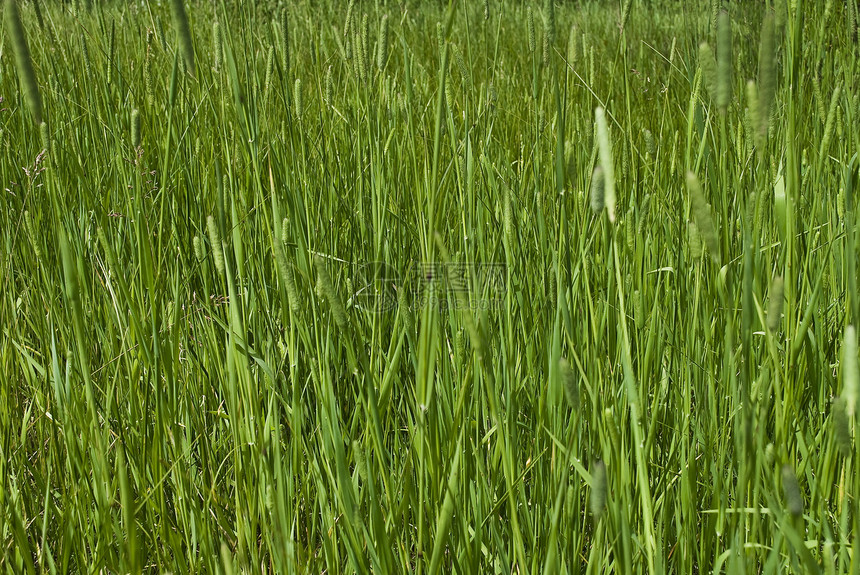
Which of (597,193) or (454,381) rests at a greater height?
(597,193)

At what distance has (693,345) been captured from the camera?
3.05 ft

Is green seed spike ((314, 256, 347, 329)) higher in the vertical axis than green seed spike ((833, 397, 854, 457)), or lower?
higher

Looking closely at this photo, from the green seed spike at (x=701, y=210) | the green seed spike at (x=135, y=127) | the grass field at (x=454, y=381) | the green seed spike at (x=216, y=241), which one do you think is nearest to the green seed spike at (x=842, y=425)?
the grass field at (x=454, y=381)

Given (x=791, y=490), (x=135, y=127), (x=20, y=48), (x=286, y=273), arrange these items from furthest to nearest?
(x=135, y=127)
(x=286, y=273)
(x=20, y=48)
(x=791, y=490)

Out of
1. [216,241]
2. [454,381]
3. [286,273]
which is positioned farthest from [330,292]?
[454,381]

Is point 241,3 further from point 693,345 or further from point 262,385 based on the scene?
point 693,345

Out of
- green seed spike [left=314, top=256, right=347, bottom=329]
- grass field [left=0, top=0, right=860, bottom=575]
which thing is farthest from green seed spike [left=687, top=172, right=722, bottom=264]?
green seed spike [left=314, top=256, right=347, bottom=329]

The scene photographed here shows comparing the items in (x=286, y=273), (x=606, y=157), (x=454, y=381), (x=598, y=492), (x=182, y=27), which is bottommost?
(x=454, y=381)

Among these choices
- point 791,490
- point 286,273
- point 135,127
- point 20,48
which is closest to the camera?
point 791,490

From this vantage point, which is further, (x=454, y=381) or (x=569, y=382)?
(x=454, y=381)

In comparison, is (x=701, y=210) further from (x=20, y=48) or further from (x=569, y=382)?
(x=20, y=48)

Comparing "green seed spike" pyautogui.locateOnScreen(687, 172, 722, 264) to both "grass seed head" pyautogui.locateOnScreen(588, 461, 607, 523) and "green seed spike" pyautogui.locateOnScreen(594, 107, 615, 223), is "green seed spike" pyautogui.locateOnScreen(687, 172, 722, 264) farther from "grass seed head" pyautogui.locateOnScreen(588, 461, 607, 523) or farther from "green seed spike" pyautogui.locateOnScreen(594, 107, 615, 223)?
"grass seed head" pyautogui.locateOnScreen(588, 461, 607, 523)

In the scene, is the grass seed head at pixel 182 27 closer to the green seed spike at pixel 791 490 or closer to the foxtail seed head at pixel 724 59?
the foxtail seed head at pixel 724 59

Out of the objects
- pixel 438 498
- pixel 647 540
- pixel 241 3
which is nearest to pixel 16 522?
pixel 438 498
